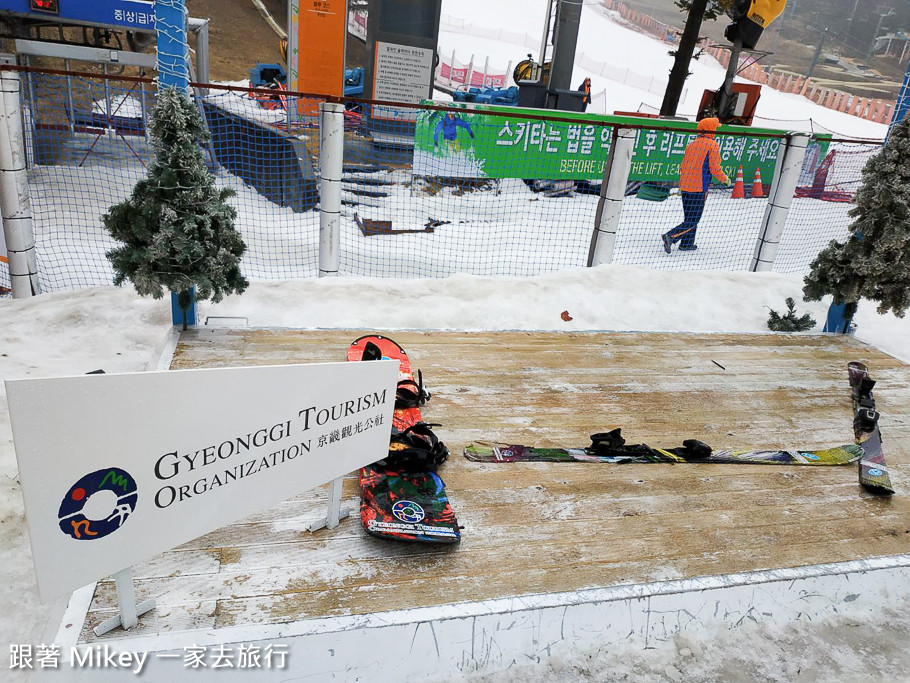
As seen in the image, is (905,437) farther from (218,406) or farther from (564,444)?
(218,406)

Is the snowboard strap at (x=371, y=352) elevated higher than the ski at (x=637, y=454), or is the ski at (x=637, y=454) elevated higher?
the snowboard strap at (x=371, y=352)

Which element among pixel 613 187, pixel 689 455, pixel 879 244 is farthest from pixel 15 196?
pixel 879 244

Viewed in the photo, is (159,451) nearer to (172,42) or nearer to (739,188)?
(172,42)

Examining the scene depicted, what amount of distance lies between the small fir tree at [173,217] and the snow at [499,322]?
2.29 ft

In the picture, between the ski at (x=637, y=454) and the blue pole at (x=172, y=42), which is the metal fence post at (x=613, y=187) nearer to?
the ski at (x=637, y=454)

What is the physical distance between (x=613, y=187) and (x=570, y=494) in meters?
4.10

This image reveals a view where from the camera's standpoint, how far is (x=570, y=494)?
302cm

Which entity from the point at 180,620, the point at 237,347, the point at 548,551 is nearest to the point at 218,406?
the point at 180,620

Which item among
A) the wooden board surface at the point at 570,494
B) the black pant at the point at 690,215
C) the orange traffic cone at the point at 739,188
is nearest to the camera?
the wooden board surface at the point at 570,494

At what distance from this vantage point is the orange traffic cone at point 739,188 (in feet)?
43.0

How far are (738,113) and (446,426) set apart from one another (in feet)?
46.3

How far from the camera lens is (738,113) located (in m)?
14.6

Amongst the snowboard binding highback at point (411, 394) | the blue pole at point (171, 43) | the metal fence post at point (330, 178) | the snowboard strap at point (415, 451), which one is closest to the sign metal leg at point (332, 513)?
the snowboard strap at point (415, 451)

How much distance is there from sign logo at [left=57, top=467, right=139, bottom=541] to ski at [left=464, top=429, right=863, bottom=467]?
1.77 m
